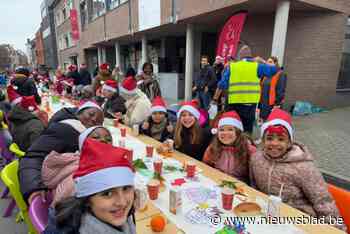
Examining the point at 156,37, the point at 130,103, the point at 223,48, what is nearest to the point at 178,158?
the point at 130,103

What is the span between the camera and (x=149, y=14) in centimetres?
952

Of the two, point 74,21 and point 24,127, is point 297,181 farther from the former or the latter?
point 74,21

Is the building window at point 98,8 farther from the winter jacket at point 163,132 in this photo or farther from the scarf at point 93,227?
the scarf at point 93,227

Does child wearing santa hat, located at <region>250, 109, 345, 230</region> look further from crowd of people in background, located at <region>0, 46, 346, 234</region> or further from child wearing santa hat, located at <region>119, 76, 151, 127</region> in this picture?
child wearing santa hat, located at <region>119, 76, 151, 127</region>

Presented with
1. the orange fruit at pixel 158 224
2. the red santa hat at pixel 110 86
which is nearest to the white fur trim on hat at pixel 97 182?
the orange fruit at pixel 158 224

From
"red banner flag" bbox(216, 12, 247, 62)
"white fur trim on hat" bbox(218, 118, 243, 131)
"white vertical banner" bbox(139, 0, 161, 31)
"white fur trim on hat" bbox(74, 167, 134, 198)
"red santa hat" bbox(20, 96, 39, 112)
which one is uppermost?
"white vertical banner" bbox(139, 0, 161, 31)

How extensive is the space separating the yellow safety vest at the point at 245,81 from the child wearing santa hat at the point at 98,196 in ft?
10.6

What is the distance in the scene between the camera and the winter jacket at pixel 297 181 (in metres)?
1.54

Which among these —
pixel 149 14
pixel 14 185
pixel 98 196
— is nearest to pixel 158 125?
pixel 14 185

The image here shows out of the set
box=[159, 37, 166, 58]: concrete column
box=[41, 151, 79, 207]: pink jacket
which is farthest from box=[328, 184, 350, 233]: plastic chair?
box=[159, 37, 166, 58]: concrete column

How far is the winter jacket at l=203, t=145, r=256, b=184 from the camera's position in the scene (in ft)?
6.97

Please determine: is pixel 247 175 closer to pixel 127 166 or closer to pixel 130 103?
pixel 127 166

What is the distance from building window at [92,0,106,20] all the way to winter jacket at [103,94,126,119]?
1209 centimetres

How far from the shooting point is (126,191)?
3.79ft
